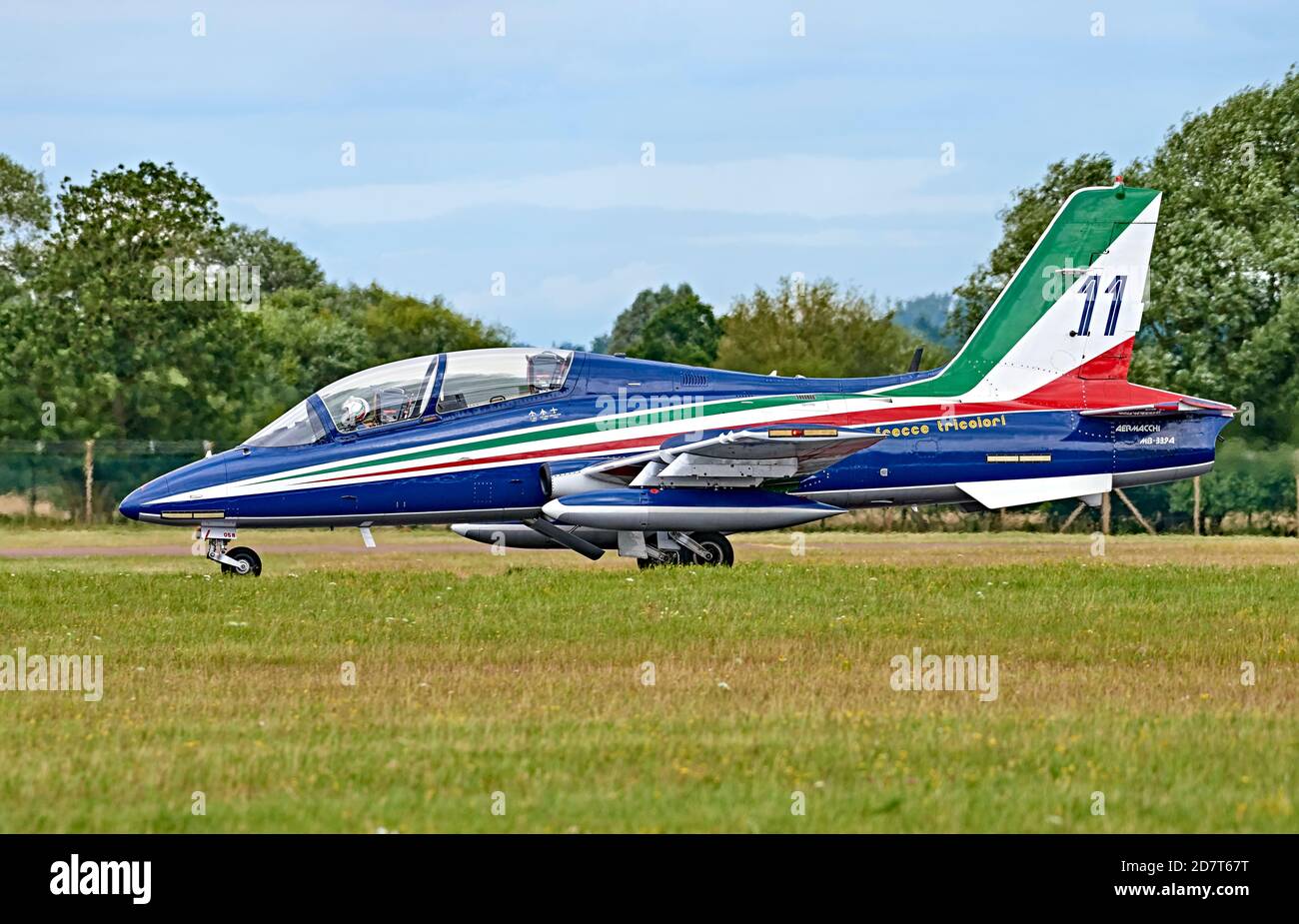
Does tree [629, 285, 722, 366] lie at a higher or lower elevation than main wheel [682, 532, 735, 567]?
higher

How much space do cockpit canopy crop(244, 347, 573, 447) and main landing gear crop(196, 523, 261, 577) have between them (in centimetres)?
120

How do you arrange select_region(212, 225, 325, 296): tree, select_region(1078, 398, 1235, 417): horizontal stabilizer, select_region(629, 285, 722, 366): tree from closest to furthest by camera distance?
select_region(1078, 398, 1235, 417): horizontal stabilizer < select_region(629, 285, 722, 366): tree < select_region(212, 225, 325, 296): tree

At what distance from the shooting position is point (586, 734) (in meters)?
9.99

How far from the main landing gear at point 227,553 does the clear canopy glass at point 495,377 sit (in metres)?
3.04

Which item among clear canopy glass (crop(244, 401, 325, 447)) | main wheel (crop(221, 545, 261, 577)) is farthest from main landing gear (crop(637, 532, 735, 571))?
main wheel (crop(221, 545, 261, 577))

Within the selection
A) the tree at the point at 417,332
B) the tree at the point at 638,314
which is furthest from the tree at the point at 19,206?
the tree at the point at 638,314

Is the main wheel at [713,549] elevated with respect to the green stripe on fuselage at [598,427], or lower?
lower

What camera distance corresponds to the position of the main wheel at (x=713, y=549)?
76.0 feet

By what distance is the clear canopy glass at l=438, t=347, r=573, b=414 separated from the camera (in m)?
22.0

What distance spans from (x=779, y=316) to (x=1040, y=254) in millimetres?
40882

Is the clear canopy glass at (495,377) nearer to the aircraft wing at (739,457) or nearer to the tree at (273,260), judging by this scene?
the aircraft wing at (739,457)

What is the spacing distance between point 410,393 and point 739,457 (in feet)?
14.1

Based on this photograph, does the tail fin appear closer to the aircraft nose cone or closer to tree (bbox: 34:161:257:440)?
the aircraft nose cone
